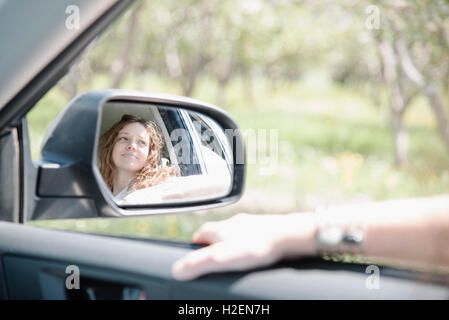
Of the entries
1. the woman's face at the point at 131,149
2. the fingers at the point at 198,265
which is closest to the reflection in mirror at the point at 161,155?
the woman's face at the point at 131,149

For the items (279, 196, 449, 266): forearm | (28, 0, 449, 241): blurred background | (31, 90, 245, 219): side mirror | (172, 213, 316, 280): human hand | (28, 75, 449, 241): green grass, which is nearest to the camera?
(279, 196, 449, 266): forearm

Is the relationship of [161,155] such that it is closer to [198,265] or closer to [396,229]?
[198,265]

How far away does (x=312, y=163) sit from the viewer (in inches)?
409

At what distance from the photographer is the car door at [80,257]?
1203 millimetres

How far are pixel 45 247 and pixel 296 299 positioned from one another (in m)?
0.67

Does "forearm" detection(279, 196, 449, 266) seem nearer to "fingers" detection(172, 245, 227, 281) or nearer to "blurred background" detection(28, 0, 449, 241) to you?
"fingers" detection(172, 245, 227, 281)

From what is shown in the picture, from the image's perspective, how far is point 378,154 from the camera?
12.1m

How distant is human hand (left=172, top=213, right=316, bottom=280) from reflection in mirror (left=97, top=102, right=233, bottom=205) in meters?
0.24

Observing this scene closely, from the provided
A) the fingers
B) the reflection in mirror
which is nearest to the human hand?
the fingers

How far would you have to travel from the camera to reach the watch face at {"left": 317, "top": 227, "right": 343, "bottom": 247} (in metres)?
1.14

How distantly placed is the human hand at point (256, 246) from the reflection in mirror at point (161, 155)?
0.77 ft

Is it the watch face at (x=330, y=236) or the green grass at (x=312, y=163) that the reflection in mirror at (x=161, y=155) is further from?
the green grass at (x=312, y=163)

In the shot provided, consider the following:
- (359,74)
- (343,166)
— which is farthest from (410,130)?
(359,74)
